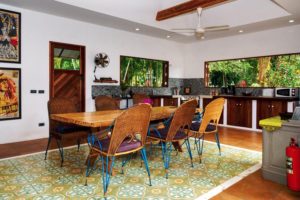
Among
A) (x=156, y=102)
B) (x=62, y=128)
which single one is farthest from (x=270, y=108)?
(x=62, y=128)

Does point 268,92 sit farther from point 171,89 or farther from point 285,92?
point 171,89

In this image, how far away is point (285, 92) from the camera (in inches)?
227

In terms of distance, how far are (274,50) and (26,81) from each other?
237 inches

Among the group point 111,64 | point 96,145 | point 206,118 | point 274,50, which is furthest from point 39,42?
point 274,50

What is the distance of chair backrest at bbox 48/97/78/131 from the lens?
3453mm

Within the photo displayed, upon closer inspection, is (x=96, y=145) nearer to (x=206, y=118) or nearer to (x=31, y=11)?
(x=206, y=118)

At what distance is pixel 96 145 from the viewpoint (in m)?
2.54

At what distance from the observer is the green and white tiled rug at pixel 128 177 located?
242cm

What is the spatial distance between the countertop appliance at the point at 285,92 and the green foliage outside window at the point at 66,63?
16.4ft

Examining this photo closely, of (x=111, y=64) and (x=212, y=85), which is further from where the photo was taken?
(x=212, y=85)

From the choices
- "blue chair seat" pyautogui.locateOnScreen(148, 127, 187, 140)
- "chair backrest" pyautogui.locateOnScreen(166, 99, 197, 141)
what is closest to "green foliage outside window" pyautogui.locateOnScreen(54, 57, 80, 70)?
"blue chair seat" pyautogui.locateOnScreen(148, 127, 187, 140)

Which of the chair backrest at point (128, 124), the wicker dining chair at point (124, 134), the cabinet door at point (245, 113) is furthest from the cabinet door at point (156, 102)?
the chair backrest at point (128, 124)

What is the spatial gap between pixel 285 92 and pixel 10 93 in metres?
6.19

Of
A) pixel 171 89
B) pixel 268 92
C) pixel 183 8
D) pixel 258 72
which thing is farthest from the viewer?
pixel 171 89
